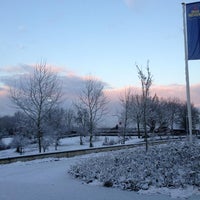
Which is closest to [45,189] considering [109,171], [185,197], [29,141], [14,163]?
[109,171]

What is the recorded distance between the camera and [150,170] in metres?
11.0

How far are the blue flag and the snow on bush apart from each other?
150 inches

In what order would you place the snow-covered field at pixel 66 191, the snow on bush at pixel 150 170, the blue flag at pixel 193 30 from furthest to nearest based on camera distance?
the blue flag at pixel 193 30, the snow on bush at pixel 150 170, the snow-covered field at pixel 66 191

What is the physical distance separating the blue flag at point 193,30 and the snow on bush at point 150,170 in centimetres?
381

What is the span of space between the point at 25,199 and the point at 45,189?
144cm

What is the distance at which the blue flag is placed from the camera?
14609 millimetres

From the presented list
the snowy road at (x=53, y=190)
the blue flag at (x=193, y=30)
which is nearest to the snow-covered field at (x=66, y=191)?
the snowy road at (x=53, y=190)

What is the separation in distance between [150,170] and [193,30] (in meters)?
6.67

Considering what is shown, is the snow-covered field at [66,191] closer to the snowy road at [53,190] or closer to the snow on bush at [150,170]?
the snowy road at [53,190]

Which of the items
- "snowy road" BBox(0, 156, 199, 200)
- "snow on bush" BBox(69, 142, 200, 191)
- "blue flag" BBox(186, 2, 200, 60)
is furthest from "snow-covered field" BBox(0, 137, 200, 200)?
"blue flag" BBox(186, 2, 200, 60)

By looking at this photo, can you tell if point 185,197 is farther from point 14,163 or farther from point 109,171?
point 14,163

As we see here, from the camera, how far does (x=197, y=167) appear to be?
1095 centimetres

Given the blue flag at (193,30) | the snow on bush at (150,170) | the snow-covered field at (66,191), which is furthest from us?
the blue flag at (193,30)

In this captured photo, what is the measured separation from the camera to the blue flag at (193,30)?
14.6 meters
